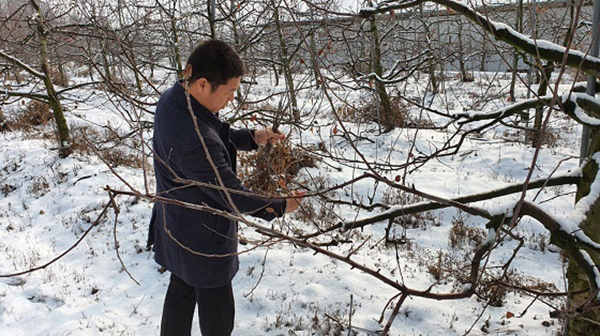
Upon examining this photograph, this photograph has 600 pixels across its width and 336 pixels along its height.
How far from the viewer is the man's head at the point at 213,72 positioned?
1789mm

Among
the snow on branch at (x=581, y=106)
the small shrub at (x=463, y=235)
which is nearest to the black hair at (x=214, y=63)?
the snow on branch at (x=581, y=106)

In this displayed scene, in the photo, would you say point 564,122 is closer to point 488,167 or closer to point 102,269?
point 488,167

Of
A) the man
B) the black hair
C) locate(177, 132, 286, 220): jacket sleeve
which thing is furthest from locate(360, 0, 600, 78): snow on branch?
locate(177, 132, 286, 220): jacket sleeve

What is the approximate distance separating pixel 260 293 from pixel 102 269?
190 centimetres

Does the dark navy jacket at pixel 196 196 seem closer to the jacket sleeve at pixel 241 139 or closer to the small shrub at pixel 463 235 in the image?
the jacket sleeve at pixel 241 139

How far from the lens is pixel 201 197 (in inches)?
74.9

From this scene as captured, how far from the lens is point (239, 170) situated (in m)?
6.23

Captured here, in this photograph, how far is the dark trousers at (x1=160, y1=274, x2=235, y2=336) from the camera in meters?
2.03

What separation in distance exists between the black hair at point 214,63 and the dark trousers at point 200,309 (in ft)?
3.54

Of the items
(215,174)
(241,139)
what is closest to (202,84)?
(215,174)

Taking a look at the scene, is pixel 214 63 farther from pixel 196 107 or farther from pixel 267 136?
pixel 267 136

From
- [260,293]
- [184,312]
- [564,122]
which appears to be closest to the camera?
[184,312]

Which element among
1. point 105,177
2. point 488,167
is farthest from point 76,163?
point 488,167

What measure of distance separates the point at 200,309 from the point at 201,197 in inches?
24.3
